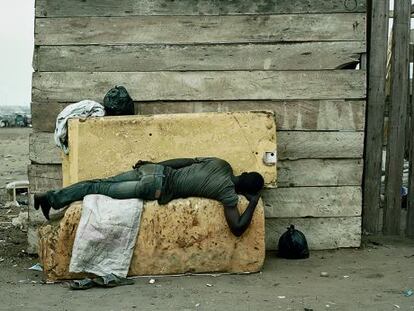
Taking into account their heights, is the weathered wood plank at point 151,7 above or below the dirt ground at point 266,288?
above

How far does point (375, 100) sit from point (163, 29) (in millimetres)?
2148

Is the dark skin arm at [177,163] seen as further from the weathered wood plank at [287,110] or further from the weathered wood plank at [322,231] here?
the weathered wood plank at [322,231]

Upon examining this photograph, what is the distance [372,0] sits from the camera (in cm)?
610

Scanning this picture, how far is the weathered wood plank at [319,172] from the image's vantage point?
596 cm

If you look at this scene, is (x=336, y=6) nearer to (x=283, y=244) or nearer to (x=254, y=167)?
(x=254, y=167)

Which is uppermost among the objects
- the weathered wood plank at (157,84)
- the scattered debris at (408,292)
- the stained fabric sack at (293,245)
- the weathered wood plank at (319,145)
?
the weathered wood plank at (157,84)

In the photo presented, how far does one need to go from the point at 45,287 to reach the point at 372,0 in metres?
3.96

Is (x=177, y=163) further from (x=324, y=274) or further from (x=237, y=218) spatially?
(x=324, y=274)

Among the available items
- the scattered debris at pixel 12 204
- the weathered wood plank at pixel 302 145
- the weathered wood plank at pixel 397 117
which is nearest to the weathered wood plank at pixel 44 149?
the weathered wood plank at pixel 302 145

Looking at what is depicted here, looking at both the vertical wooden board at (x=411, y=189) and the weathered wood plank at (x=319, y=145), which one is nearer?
the weathered wood plank at (x=319, y=145)

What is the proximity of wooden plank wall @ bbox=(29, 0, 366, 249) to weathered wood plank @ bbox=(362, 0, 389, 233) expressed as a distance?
25cm

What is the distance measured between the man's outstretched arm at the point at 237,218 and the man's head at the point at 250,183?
7.3 inches

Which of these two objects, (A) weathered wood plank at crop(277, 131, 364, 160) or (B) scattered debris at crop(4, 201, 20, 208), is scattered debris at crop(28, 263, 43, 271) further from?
(B) scattered debris at crop(4, 201, 20, 208)

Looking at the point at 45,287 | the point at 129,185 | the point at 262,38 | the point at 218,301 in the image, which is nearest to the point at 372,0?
the point at 262,38
